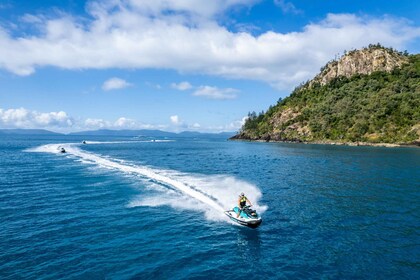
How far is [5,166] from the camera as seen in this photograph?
85812mm

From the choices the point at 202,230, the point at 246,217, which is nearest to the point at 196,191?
the point at 246,217

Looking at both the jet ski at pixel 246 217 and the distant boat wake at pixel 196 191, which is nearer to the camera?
the jet ski at pixel 246 217

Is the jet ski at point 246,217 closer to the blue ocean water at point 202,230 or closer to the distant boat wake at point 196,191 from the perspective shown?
the blue ocean water at point 202,230

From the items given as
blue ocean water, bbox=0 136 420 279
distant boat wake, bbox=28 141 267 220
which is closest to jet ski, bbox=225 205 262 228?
blue ocean water, bbox=0 136 420 279

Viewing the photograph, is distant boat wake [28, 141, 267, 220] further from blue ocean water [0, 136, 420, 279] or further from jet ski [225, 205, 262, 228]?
A: jet ski [225, 205, 262, 228]

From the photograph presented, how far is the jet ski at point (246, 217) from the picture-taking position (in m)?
36.5

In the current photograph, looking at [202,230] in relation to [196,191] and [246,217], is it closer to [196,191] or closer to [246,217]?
[246,217]

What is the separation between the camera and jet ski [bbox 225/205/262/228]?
36534mm

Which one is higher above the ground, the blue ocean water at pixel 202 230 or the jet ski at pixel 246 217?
the jet ski at pixel 246 217

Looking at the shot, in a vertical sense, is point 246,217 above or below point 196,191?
above

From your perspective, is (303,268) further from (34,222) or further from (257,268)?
(34,222)

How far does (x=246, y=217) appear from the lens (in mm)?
37406

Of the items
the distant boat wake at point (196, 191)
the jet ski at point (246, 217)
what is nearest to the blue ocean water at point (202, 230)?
the distant boat wake at point (196, 191)

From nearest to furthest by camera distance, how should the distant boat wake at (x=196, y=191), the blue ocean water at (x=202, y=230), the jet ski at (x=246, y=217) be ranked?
the blue ocean water at (x=202, y=230)
the jet ski at (x=246, y=217)
the distant boat wake at (x=196, y=191)
